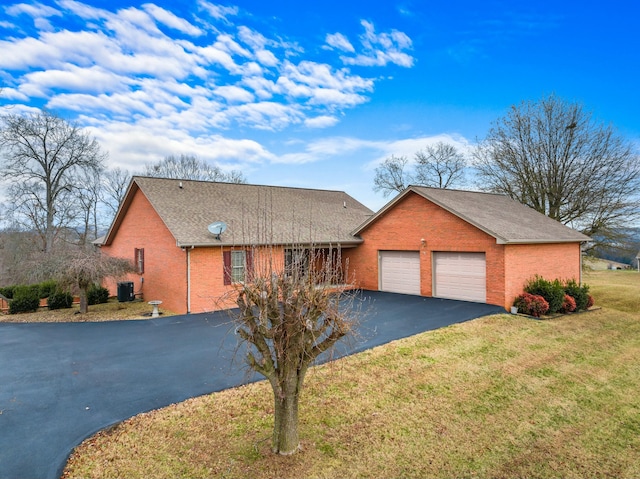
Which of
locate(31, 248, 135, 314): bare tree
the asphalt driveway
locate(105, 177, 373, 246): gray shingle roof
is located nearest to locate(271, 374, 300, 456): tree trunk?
the asphalt driveway

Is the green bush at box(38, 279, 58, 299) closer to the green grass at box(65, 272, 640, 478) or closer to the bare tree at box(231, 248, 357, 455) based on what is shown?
the green grass at box(65, 272, 640, 478)

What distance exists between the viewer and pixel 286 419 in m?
4.99

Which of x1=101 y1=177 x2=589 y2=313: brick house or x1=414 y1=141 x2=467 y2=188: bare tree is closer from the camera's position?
x1=101 y1=177 x2=589 y2=313: brick house

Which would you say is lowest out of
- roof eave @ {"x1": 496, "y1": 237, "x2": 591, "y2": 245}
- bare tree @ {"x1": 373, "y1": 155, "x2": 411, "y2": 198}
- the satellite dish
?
roof eave @ {"x1": 496, "y1": 237, "x2": 591, "y2": 245}

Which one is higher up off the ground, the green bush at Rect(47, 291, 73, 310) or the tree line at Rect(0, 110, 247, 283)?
the tree line at Rect(0, 110, 247, 283)

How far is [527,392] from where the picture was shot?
753 centimetres

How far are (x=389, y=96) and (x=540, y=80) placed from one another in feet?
32.8

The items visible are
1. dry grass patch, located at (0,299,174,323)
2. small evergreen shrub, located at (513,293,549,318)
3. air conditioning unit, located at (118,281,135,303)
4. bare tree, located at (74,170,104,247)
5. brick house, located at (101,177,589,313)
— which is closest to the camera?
small evergreen shrub, located at (513,293,549,318)

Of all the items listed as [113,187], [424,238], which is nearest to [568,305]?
[424,238]

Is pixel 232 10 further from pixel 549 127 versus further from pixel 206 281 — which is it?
pixel 549 127

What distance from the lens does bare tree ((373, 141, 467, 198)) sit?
35062 mm

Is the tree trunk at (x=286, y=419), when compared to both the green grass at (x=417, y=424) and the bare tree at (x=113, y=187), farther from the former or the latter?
the bare tree at (x=113, y=187)

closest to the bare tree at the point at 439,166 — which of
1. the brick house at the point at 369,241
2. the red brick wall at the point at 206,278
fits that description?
the brick house at the point at 369,241

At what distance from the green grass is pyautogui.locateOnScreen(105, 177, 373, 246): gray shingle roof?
6.46 meters
